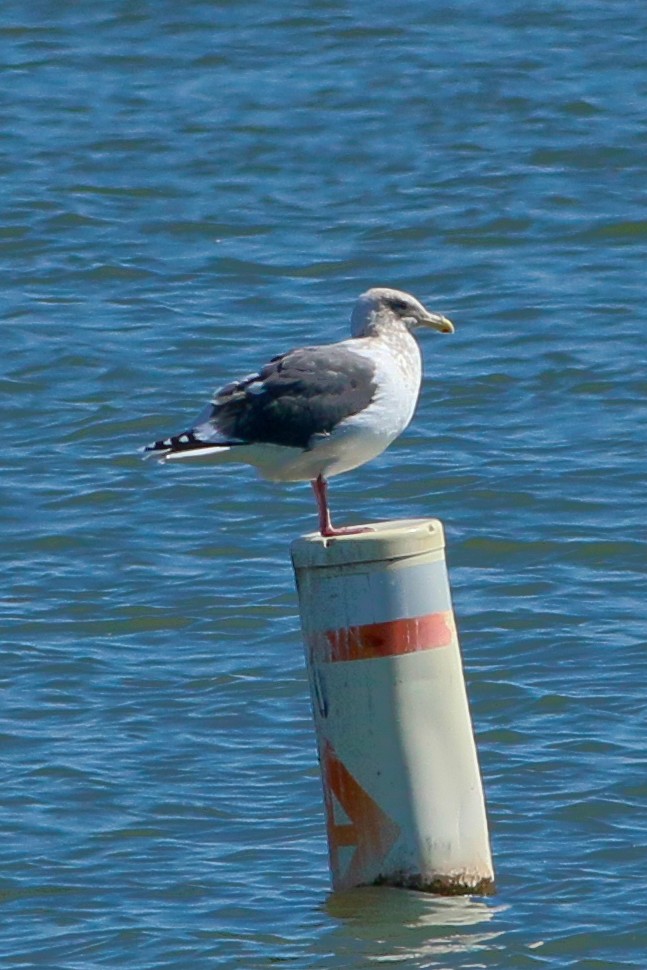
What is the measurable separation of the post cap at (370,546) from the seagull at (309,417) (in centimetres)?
44

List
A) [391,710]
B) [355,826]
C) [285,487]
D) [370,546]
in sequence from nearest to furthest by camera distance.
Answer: [370,546] < [391,710] < [355,826] < [285,487]

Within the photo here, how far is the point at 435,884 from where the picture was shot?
21.3 ft

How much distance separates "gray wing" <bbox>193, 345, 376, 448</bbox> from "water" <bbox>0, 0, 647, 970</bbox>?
59.6 inches

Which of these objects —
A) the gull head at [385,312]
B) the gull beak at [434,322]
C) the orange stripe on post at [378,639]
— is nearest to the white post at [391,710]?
the orange stripe on post at [378,639]

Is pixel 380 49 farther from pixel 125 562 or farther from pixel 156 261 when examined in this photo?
pixel 125 562

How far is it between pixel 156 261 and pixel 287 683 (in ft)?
20.5

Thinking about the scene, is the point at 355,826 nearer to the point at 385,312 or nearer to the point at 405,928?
the point at 405,928

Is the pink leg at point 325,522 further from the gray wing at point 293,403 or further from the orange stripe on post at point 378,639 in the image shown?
the orange stripe on post at point 378,639

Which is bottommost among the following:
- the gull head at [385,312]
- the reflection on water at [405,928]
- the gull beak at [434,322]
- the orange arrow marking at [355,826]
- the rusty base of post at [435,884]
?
the reflection on water at [405,928]

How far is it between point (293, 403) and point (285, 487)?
487 centimetres

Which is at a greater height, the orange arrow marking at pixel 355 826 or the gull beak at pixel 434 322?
the gull beak at pixel 434 322

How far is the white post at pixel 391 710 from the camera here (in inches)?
241

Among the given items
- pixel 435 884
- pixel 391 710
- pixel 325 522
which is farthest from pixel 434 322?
pixel 435 884

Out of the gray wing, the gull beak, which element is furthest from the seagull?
the gull beak
